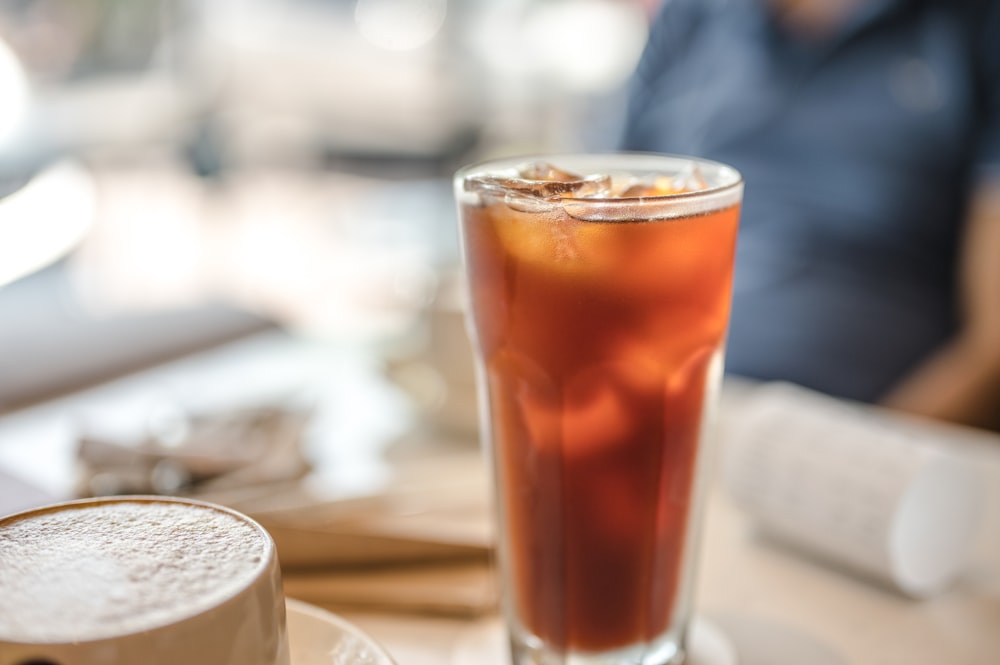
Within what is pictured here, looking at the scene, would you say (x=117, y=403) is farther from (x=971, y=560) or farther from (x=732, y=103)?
(x=732, y=103)

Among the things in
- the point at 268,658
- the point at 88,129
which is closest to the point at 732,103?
the point at 268,658

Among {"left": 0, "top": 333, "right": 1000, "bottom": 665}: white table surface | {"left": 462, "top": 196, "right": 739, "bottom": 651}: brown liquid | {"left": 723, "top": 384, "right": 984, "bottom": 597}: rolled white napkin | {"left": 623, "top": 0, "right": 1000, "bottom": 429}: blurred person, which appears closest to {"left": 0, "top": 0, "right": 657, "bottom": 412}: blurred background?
{"left": 623, "top": 0, "right": 1000, "bottom": 429}: blurred person

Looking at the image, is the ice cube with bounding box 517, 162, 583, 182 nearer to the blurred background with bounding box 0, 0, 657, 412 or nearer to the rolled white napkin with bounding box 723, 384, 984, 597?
the rolled white napkin with bounding box 723, 384, 984, 597

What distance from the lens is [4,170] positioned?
4676 millimetres

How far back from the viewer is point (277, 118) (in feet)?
21.4

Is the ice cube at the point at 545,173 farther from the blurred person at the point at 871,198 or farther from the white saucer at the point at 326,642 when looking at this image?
the blurred person at the point at 871,198

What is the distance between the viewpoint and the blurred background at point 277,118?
4605 millimetres

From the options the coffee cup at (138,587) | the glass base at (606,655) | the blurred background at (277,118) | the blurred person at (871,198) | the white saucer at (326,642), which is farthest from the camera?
the blurred background at (277,118)

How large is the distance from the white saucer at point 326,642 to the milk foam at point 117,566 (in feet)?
0.28

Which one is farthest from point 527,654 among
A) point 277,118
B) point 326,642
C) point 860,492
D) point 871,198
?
point 277,118

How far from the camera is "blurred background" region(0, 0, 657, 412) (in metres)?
4.61

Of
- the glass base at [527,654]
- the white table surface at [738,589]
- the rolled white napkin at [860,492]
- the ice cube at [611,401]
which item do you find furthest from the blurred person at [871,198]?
the ice cube at [611,401]

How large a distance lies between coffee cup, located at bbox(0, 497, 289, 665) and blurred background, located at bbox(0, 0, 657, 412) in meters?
3.27

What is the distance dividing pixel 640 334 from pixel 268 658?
285 millimetres
